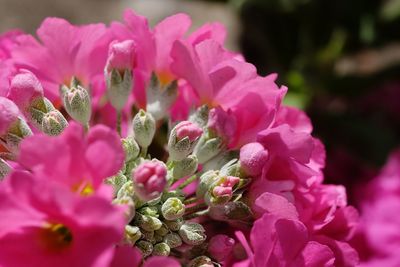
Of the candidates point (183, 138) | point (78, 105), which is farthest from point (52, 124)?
point (183, 138)

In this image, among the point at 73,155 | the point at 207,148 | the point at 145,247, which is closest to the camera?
the point at 73,155

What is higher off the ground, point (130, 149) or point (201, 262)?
point (130, 149)

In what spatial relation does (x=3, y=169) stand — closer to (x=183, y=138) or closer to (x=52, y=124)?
(x=52, y=124)

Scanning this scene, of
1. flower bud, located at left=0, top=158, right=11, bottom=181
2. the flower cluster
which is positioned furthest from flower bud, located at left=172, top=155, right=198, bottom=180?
flower bud, located at left=0, top=158, right=11, bottom=181

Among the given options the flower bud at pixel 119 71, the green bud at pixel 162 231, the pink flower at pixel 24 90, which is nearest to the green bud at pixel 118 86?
the flower bud at pixel 119 71

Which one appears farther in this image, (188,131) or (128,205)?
(188,131)

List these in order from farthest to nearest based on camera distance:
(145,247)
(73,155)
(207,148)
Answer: (207,148) → (145,247) → (73,155)
